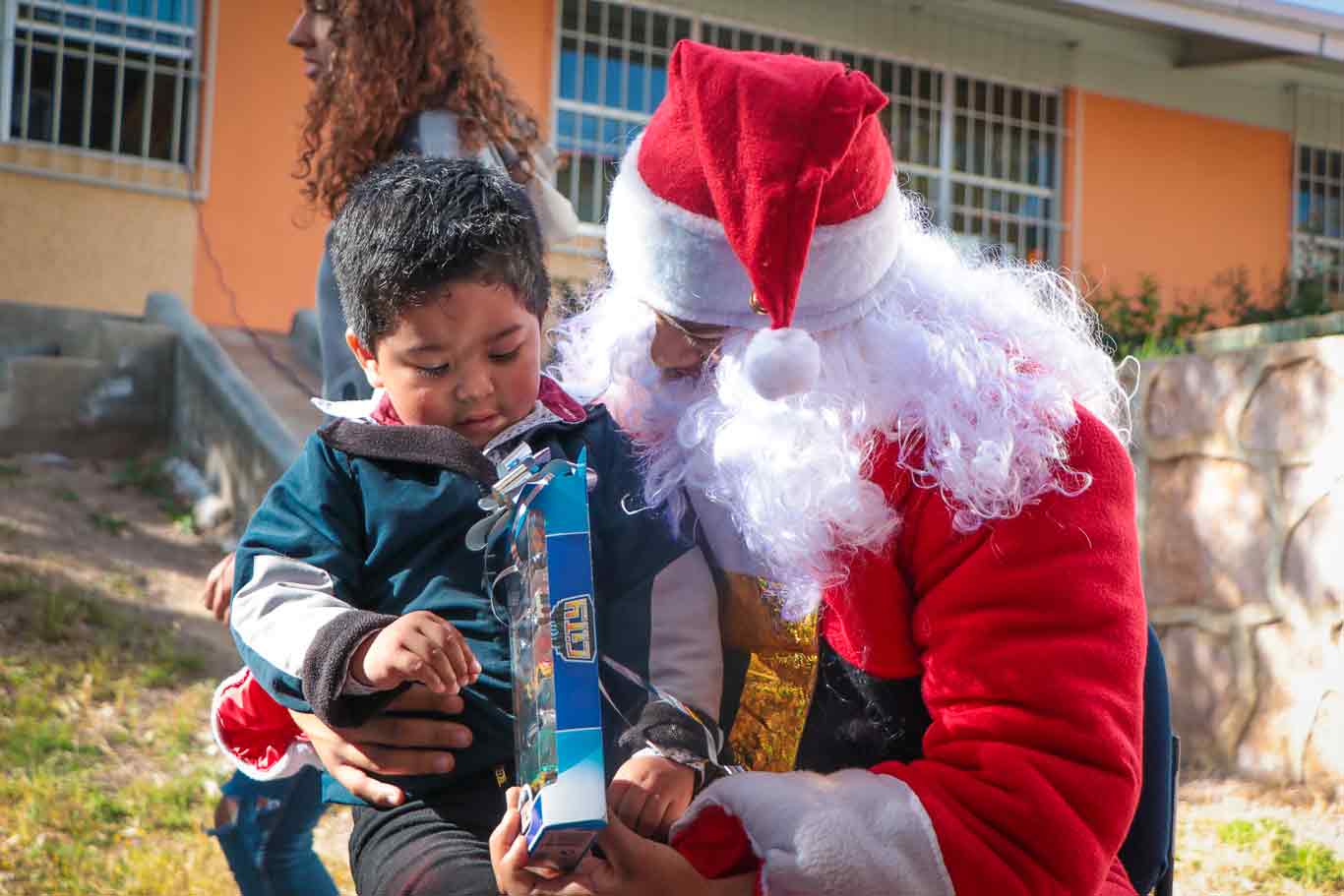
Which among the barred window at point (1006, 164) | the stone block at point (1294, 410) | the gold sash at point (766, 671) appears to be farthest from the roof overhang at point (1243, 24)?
the gold sash at point (766, 671)

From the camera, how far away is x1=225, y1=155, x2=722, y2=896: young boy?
72.7 inches

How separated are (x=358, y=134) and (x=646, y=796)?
5.78 feet

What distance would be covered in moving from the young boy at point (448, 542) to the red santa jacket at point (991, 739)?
20 centimetres

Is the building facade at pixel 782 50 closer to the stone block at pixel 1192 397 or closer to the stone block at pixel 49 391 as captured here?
the stone block at pixel 49 391

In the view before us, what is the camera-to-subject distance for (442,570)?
1953 mm

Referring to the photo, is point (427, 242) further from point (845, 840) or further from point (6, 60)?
point (6, 60)

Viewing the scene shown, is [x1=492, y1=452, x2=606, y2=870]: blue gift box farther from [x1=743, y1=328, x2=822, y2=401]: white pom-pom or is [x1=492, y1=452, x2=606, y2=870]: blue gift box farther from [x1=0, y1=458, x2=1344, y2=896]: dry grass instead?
[x1=0, y1=458, x2=1344, y2=896]: dry grass

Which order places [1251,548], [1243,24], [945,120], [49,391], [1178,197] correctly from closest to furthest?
[1251,548], [49,391], [1243,24], [945,120], [1178,197]

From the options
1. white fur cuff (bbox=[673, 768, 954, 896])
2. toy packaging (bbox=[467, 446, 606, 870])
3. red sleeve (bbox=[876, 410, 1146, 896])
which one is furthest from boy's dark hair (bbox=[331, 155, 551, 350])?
white fur cuff (bbox=[673, 768, 954, 896])

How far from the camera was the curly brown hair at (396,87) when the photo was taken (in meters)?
3.00

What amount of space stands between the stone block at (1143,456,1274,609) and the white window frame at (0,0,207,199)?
6542 millimetres

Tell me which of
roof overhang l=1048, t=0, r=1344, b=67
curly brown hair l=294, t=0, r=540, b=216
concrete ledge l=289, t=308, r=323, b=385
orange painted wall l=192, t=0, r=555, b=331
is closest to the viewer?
curly brown hair l=294, t=0, r=540, b=216

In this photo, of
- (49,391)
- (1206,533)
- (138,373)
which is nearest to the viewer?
(1206,533)

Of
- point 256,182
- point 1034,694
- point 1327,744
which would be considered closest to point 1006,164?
point 256,182
